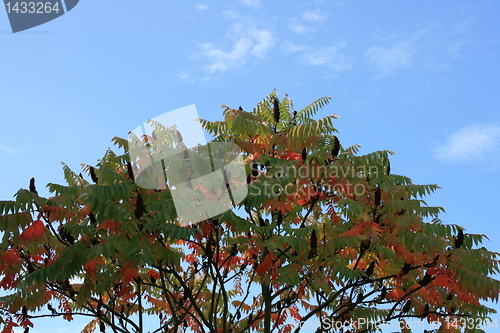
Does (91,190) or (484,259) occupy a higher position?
(91,190)

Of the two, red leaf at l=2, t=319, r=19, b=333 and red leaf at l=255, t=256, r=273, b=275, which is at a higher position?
red leaf at l=255, t=256, r=273, b=275

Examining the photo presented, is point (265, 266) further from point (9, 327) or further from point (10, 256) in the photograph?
point (9, 327)

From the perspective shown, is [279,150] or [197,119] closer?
[279,150]

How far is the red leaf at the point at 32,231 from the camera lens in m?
6.81

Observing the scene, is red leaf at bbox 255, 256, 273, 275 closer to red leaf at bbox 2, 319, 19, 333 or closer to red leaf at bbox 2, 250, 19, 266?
red leaf at bbox 2, 250, 19, 266

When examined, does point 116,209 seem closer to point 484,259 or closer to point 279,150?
point 279,150

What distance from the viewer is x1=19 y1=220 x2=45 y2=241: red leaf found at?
6812 mm

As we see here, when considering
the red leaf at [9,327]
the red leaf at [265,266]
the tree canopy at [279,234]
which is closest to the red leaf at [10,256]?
the tree canopy at [279,234]

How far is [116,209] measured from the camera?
6.89 meters

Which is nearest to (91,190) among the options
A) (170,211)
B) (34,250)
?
(170,211)

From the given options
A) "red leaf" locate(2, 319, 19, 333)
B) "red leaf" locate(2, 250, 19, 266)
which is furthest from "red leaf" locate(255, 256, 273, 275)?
"red leaf" locate(2, 319, 19, 333)

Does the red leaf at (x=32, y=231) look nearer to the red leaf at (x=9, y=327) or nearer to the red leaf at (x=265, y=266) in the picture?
the red leaf at (x=265, y=266)

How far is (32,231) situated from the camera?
685 centimetres

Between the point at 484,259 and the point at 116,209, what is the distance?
6785 millimetres
